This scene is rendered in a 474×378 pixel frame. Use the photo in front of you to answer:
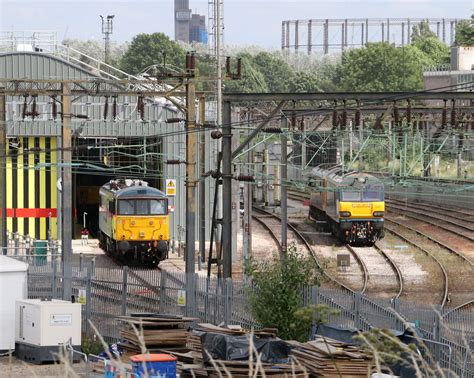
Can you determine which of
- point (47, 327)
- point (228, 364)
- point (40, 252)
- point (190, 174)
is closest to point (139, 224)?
point (40, 252)

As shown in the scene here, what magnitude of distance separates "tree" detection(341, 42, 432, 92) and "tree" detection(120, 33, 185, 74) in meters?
23.4

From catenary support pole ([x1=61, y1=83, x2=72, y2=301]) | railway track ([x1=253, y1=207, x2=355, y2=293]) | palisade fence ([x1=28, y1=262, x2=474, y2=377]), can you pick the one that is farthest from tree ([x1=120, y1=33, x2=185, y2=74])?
palisade fence ([x1=28, y1=262, x2=474, y2=377])

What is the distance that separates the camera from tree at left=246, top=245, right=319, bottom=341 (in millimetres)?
23922

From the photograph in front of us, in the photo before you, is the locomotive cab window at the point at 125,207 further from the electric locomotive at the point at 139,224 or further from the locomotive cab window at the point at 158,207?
the locomotive cab window at the point at 158,207

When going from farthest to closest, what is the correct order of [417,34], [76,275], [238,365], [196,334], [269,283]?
1. [417,34]
2. [76,275]
3. [269,283]
4. [196,334]
5. [238,365]

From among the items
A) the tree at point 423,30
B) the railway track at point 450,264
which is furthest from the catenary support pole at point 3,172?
the tree at point 423,30

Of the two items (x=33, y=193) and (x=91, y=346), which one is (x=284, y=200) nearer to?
(x=91, y=346)

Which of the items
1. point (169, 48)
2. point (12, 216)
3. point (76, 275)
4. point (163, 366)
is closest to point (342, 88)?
point (169, 48)

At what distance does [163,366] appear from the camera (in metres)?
19.1

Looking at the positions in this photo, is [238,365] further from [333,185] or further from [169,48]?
[169,48]

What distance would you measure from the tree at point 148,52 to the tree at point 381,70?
23.4 meters

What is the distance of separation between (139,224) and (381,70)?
7949cm

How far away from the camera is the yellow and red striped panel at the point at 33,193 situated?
50.2m

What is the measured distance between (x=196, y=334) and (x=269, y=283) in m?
3.45
